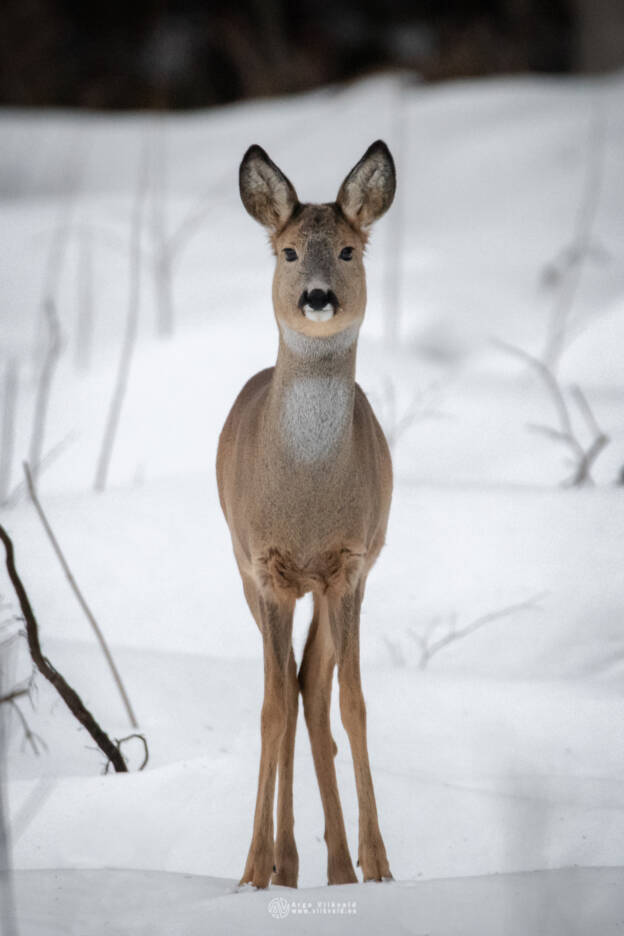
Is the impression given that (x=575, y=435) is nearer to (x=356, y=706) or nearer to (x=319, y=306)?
(x=356, y=706)

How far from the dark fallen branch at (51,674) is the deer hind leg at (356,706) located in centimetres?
74

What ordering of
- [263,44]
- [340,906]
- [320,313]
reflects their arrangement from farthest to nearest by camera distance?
[263,44] < [320,313] < [340,906]

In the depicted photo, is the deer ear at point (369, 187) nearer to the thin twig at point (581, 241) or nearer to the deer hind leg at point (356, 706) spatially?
the deer hind leg at point (356, 706)

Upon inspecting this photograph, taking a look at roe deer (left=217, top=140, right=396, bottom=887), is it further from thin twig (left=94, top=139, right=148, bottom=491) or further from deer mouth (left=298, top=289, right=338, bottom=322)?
thin twig (left=94, top=139, right=148, bottom=491)

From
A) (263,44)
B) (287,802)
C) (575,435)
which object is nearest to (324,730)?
(287,802)

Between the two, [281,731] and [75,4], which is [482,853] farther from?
[75,4]

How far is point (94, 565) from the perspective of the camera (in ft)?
15.7

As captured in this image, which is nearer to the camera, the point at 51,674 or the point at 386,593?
the point at 51,674

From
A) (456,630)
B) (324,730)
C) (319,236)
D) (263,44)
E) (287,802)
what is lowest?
(456,630)

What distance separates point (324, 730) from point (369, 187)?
1347 mm

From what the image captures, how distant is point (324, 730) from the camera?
10.7ft

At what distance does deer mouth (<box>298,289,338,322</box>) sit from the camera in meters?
2.72

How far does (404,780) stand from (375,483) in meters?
0.96

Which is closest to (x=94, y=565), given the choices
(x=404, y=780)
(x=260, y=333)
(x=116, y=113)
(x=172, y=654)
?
(x=172, y=654)
